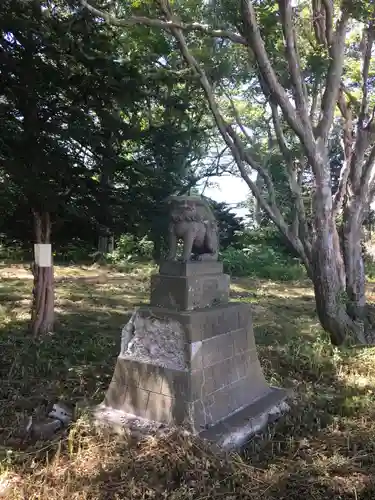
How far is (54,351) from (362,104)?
5987mm

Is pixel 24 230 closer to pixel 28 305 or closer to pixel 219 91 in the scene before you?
pixel 28 305

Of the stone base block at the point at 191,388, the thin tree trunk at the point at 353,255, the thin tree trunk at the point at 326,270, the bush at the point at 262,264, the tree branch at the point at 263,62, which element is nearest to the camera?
the stone base block at the point at 191,388

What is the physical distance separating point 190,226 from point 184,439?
1722 millimetres

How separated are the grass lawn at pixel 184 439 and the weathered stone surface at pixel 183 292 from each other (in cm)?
104

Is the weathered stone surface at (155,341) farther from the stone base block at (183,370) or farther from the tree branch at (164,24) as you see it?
the tree branch at (164,24)

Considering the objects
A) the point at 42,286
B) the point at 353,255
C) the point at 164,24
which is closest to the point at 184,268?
the point at 42,286

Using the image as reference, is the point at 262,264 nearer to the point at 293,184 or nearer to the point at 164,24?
the point at 293,184

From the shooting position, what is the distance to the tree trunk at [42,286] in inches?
241

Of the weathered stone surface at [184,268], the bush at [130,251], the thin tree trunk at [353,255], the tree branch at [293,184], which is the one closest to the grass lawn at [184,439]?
the thin tree trunk at [353,255]

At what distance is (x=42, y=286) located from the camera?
619cm

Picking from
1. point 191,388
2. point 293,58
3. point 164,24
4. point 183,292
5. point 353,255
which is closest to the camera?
point 191,388

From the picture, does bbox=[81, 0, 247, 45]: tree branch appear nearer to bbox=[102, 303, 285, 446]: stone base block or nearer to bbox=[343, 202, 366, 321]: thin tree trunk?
bbox=[343, 202, 366, 321]: thin tree trunk

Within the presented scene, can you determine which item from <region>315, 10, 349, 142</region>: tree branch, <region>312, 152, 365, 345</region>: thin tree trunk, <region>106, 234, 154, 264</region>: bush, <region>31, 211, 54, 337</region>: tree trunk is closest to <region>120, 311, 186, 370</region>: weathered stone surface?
<region>31, 211, 54, 337</region>: tree trunk

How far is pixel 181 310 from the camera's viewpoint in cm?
368
